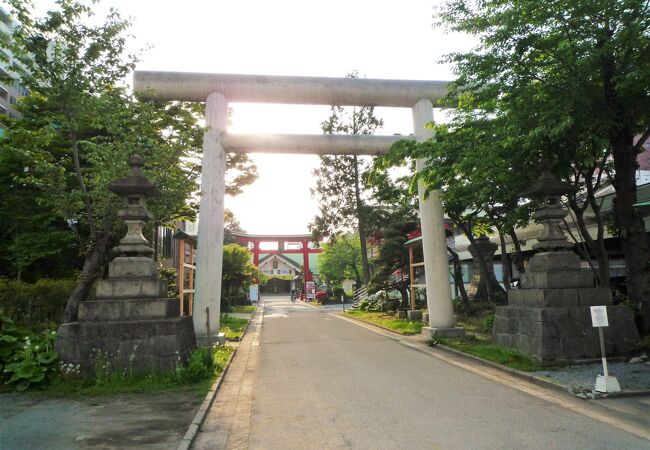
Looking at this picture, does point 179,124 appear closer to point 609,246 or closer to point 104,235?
A: point 104,235

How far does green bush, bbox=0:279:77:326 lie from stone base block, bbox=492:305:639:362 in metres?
12.6

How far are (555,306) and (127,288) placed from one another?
871 cm

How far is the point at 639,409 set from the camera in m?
6.26

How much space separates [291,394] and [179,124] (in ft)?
35.9

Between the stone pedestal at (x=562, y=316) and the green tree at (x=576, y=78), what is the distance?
1.15 meters

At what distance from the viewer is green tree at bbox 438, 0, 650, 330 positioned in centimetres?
814

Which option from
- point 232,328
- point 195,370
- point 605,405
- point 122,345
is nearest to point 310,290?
point 232,328

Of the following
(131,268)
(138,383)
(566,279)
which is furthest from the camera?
(566,279)

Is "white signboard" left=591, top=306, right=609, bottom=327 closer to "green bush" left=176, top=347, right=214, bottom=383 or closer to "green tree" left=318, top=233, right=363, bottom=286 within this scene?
"green bush" left=176, top=347, right=214, bottom=383

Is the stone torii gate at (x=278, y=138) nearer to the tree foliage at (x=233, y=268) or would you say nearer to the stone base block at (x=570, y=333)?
the stone base block at (x=570, y=333)

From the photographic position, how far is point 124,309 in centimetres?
855

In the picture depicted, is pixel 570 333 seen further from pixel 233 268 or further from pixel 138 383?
pixel 233 268

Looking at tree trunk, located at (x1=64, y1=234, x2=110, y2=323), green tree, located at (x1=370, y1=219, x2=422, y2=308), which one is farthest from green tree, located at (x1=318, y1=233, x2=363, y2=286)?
tree trunk, located at (x1=64, y1=234, x2=110, y2=323)

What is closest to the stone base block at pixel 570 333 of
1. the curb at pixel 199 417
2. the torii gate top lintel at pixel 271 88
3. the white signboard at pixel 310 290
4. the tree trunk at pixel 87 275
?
the curb at pixel 199 417
